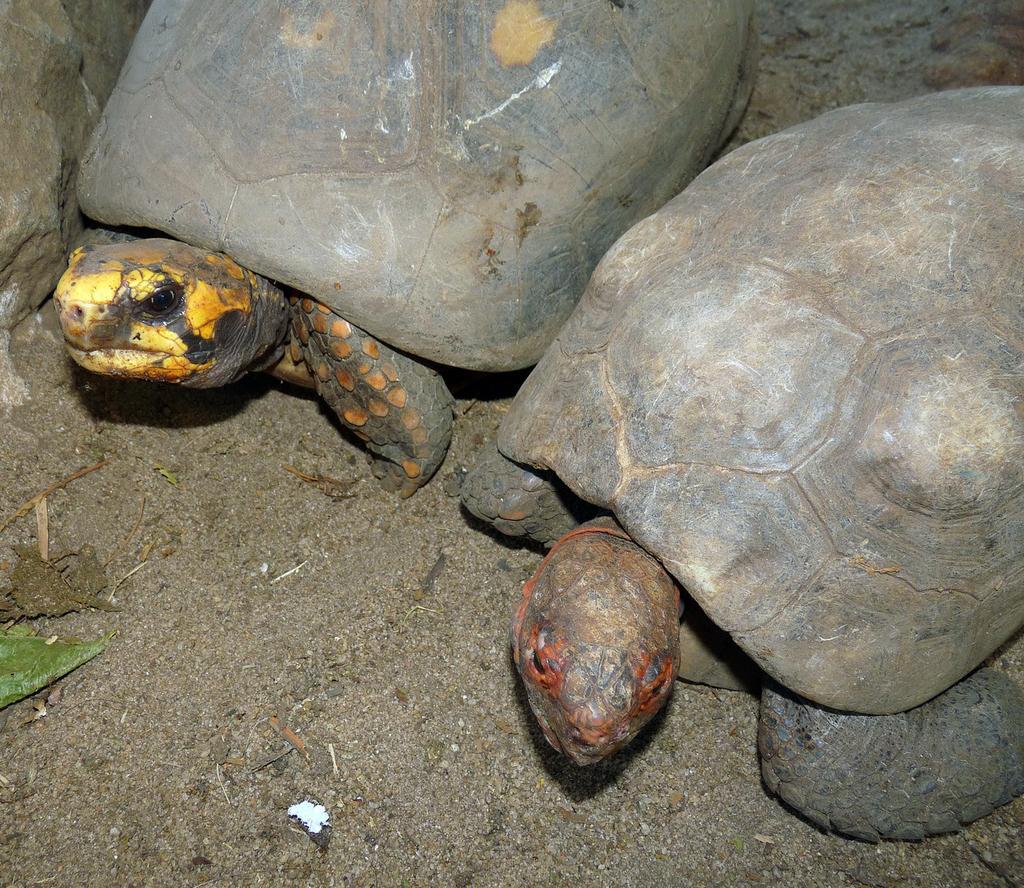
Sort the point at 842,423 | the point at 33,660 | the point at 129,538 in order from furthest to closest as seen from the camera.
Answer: the point at 129,538, the point at 33,660, the point at 842,423

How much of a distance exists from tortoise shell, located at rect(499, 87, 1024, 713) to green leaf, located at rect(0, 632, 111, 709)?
1414 millimetres

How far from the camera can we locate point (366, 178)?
259 centimetres

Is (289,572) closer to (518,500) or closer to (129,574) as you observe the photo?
(129,574)

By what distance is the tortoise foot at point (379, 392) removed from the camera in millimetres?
2754

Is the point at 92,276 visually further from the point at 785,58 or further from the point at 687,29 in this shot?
the point at 785,58

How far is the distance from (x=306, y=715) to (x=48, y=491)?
105 cm

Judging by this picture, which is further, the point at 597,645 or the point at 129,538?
the point at 129,538

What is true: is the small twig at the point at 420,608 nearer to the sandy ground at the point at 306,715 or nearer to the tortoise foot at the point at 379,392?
the sandy ground at the point at 306,715

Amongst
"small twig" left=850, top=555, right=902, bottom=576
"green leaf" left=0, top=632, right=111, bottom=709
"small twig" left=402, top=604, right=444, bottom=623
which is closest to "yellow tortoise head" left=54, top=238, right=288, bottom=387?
"green leaf" left=0, top=632, right=111, bottom=709

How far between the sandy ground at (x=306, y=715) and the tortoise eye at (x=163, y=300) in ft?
2.22

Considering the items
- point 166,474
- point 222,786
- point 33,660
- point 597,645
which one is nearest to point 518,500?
point 597,645

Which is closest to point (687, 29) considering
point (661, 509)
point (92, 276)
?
point (661, 509)

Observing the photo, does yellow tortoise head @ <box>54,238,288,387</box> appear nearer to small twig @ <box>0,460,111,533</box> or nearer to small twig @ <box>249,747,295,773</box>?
small twig @ <box>0,460,111,533</box>

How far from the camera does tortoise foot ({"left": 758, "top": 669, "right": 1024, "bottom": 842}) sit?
2283 mm
